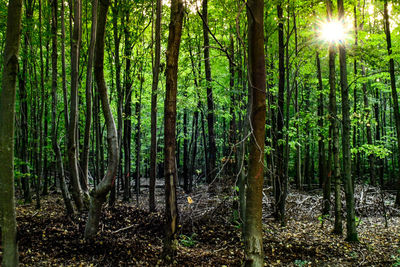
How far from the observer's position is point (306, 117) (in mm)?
8109

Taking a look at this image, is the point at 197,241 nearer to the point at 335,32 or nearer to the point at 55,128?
the point at 55,128

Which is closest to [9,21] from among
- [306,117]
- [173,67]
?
[173,67]

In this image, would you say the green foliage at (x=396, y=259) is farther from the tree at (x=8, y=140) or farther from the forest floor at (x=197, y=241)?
the tree at (x=8, y=140)

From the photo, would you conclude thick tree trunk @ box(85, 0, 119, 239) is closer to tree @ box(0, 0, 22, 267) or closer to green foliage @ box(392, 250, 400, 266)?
tree @ box(0, 0, 22, 267)

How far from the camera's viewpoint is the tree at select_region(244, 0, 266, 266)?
304 cm

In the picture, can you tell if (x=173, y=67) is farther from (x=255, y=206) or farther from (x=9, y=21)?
(x=255, y=206)

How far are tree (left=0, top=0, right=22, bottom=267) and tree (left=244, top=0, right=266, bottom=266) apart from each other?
2592 mm

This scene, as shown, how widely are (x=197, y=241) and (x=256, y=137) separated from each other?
14.4ft

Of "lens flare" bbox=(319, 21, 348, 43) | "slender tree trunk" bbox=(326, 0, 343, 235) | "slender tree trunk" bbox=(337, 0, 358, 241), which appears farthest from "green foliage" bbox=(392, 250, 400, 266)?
"lens flare" bbox=(319, 21, 348, 43)

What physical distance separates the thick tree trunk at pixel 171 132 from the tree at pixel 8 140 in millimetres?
2137

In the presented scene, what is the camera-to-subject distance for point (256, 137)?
10.1 ft

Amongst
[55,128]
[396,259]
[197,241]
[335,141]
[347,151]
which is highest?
[55,128]

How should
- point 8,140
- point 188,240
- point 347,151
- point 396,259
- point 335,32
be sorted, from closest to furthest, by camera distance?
point 8,140 → point 396,259 → point 188,240 → point 347,151 → point 335,32

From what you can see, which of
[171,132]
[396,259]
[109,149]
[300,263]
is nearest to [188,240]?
[300,263]
